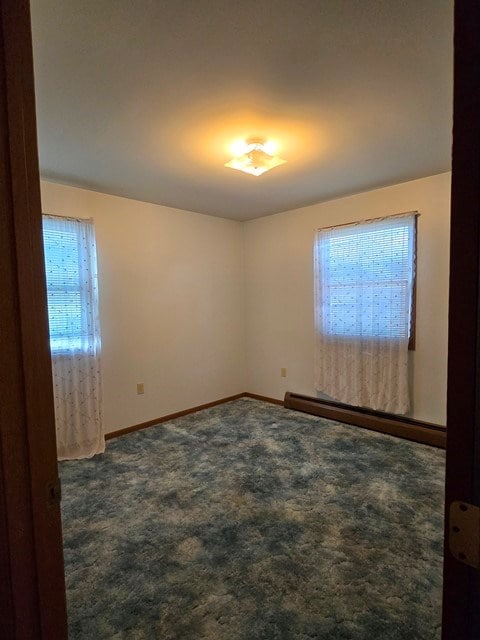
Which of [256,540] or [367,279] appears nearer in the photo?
[256,540]

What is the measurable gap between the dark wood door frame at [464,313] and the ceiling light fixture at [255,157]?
189cm

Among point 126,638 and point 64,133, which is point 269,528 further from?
point 64,133

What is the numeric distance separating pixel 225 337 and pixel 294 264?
1283 mm

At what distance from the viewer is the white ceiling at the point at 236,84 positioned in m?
1.24

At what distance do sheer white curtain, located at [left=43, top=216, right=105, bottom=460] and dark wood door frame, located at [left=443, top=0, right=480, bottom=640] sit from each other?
2.92 metres

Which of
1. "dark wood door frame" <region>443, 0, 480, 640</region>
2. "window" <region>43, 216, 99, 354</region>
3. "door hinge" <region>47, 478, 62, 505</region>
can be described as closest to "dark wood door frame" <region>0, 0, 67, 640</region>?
"door hinge" <region>47, 478, 62, 505</region>

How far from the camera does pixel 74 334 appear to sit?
2.91 metres

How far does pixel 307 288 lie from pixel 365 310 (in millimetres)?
772

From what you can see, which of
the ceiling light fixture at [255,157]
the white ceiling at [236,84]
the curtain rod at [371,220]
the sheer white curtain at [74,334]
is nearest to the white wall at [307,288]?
the curtain rod at [371,220]

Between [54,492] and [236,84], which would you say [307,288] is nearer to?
[236,84]

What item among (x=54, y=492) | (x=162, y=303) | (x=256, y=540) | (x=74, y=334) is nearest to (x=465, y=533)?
(x=54, y=492)

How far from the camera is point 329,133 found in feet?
6.87

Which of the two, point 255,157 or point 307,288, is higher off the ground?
point 255,157

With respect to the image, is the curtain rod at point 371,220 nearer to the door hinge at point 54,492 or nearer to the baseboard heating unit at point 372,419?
the baseboard heating unit at point 372,419
